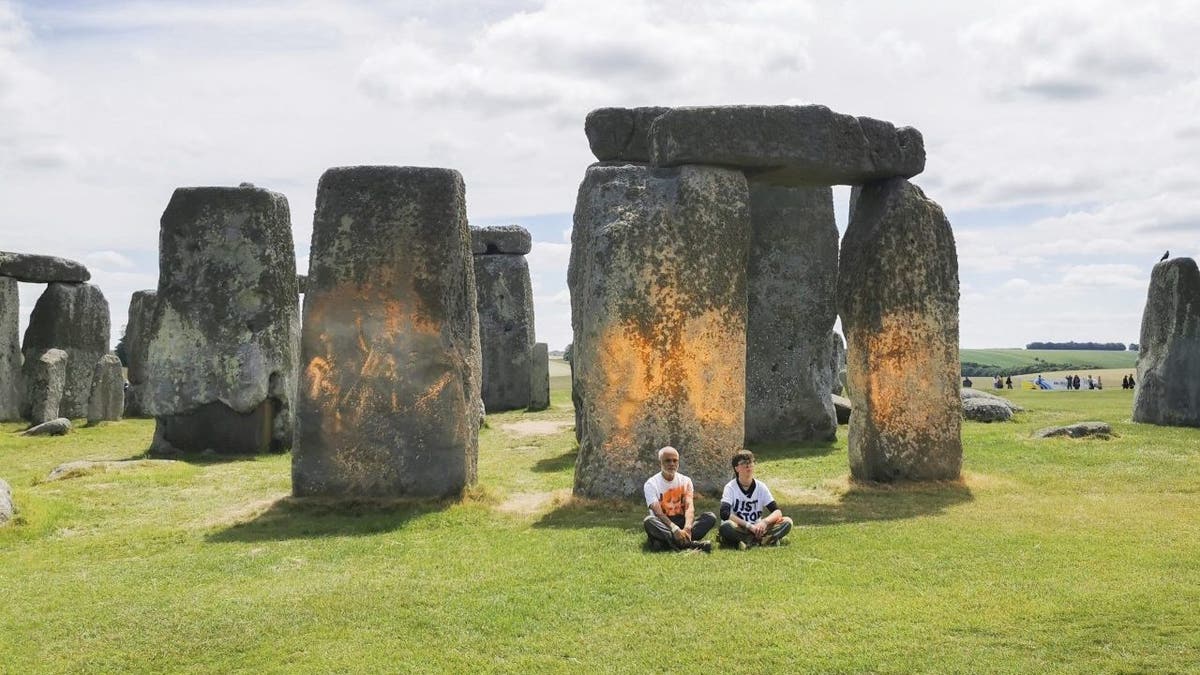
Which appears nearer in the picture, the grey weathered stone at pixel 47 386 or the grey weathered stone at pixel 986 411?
the grey weathered stone at pixel 986 411

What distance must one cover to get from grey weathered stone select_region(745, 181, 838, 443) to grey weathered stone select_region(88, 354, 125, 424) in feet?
44.4

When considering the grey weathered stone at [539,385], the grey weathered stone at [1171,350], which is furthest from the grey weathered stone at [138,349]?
the grey weathered stone at [1171,350]

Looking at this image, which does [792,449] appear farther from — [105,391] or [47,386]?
[47,386]

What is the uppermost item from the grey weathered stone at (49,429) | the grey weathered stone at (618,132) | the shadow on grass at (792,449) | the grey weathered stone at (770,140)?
the grey weathered stone at (618,132)

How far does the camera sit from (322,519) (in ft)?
37.2

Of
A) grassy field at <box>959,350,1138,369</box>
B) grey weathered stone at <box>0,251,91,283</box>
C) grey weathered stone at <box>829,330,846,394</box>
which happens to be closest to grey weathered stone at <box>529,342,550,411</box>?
grey weathered stone at <box>829,330,846,394</box>

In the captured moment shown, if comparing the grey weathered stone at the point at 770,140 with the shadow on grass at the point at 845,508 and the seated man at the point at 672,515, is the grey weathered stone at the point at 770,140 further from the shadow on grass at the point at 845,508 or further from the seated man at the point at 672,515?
the seated man at the point at 672,515

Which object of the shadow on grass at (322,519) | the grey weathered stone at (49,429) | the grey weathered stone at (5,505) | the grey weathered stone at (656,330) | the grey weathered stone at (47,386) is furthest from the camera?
the grey weathered stone at (47,386)

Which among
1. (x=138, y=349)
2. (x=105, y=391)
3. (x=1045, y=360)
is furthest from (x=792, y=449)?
(x=1045, y=360)

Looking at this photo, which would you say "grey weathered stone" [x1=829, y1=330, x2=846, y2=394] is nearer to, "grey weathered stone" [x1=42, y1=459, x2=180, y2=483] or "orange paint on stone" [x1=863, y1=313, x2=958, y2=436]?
"orange paint on stone" [x1=863, y1=313, x2=958, y2=436]

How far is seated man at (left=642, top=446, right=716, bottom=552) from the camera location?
9281mm

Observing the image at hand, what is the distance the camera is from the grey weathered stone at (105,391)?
2394 cm

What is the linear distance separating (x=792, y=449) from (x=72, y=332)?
17.9m

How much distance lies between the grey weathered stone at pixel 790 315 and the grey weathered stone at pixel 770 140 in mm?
5915
